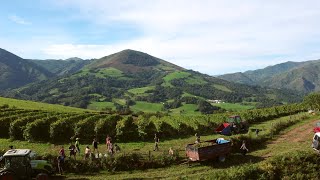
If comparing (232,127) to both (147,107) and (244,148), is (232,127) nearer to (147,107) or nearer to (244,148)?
(244,148)

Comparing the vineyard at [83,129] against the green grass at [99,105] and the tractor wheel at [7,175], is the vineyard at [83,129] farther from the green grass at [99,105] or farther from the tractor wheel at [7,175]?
the green grass at [99,105]

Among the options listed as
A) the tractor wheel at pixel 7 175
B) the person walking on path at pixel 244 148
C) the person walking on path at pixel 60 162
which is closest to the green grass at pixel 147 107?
the person walking on path at pixel 244 148

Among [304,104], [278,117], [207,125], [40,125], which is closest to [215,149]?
[207,125]

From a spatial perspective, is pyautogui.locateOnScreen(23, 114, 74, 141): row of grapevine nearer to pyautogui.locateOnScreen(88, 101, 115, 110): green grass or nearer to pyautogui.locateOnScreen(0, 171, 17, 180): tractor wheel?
pyautogui.locateOnScreen(0, 171, 17, 180): tractor wheel

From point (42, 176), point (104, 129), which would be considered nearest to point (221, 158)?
point (42, 176)

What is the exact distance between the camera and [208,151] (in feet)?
93.1

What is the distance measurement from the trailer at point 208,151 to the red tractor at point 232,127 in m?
12.6

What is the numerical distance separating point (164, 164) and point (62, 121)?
19.7 metres

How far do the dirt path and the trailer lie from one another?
408 centimetres

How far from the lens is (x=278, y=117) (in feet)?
208

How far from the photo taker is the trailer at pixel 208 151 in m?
27.8

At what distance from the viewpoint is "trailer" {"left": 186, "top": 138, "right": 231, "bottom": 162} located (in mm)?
27844

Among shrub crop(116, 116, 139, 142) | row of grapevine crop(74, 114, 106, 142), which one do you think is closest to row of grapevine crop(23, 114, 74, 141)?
row of grapevine crop(74, 114, 106, 142)

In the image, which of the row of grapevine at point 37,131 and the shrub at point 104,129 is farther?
the shrub at point 104,129
